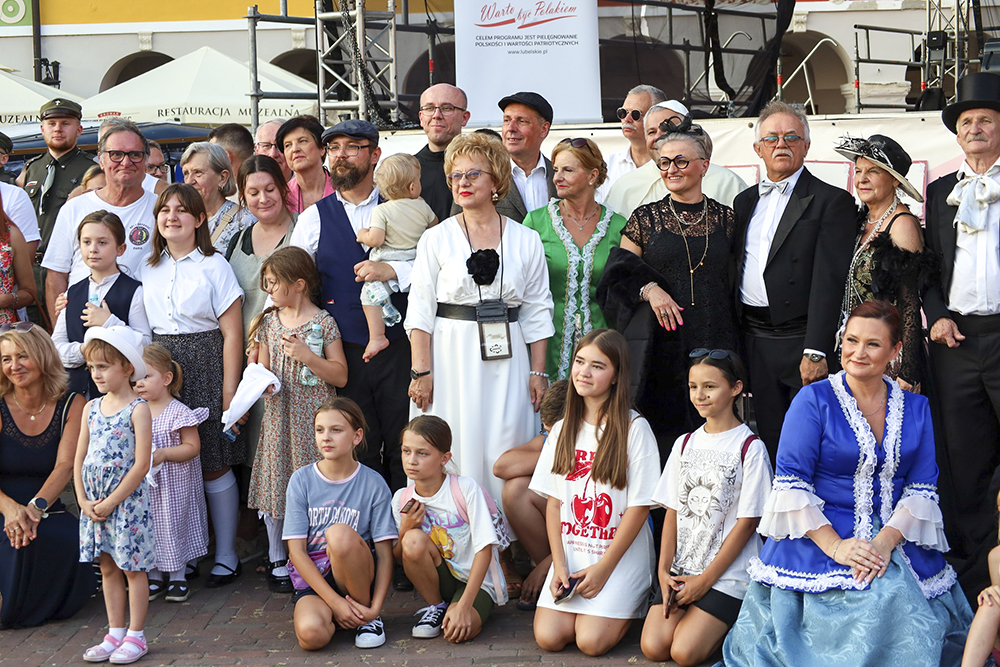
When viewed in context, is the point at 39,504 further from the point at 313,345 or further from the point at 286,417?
the point at 313,345

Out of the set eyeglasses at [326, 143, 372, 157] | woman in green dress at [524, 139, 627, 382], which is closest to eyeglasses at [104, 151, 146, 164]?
eyeglasses at [326, 143, 372, 157]

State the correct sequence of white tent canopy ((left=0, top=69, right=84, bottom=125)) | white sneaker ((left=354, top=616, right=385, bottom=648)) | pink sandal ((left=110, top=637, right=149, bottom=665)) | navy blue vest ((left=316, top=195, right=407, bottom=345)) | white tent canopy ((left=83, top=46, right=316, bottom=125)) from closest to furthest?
pink sandal ((left=110, top=637, right=149, bottom=665))
white sneaker ((left=354, top=616, right=385, bottom=648))
navy blue vest ((left=316, top=195, right=407, bottom=345))
white tent canopy ((left=83, top=46, right=316, bottom=125))
white tent canopy ((left=0, top=69, right=84, bottom=125))

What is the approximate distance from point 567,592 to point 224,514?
1.82 meters

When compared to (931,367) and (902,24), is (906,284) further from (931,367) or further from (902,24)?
(902,24)

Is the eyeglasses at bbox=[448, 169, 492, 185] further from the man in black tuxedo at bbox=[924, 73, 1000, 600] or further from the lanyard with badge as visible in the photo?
the man in black tuxedo at bbox=[924, 73, 1000, 600]

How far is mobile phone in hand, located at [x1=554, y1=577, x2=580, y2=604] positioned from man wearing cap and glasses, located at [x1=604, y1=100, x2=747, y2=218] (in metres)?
1.84

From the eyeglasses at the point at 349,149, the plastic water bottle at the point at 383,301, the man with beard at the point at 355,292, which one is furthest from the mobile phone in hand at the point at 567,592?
the eyeglasses at the point at 349,149

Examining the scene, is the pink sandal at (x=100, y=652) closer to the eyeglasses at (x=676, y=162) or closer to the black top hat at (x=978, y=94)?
the eyeglasses at (x=676, y=162)

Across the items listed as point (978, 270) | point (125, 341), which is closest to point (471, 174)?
point (125, 341)

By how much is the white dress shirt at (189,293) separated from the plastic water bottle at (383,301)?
26.7 inches

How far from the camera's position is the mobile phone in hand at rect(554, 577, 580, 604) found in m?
4.02

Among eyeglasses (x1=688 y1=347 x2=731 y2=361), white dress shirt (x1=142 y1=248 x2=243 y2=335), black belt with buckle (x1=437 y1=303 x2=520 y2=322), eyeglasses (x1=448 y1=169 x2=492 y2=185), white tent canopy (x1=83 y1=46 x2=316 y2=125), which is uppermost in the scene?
white tent canopy (x1=83 y1=46 x2=316 y2=125)

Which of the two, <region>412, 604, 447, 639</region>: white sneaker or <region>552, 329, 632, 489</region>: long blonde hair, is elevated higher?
<region>552, 329, 632, 489</region>: long blonde hair

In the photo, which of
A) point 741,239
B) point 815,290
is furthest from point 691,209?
point 815,290
